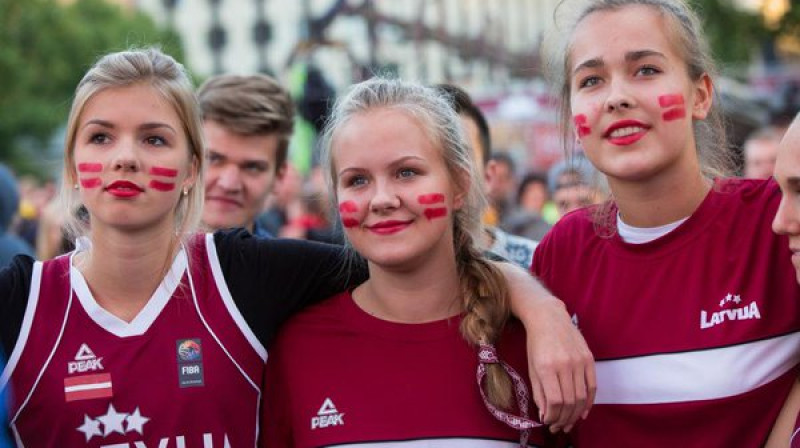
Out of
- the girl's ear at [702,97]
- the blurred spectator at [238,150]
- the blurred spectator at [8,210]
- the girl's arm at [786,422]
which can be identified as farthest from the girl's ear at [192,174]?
the blurred spectator at [8,210]

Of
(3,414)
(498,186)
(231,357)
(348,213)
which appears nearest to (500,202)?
(498,186)

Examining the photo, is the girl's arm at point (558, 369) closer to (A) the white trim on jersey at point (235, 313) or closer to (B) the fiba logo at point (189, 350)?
(A) the white trim on jersey at point (235, 313)

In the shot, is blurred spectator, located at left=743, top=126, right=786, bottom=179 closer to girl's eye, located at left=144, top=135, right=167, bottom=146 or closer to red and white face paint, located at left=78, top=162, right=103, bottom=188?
girl's eye, located at left=144, top=135, right=167, bottom=146

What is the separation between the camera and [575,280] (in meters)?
2.99

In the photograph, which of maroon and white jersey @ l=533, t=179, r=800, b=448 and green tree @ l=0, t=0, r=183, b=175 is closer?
maroon and white jersey @ l=533, t=179, r=800, b=448

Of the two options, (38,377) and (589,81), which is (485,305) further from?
(38,377)

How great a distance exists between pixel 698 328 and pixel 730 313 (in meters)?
0.09

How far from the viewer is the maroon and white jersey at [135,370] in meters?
2.77

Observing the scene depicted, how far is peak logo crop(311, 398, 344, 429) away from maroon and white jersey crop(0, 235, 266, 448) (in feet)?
0.68

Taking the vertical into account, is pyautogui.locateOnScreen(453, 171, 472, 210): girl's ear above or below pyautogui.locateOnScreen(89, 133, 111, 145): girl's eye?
below

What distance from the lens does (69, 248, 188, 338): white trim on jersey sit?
2873 mm

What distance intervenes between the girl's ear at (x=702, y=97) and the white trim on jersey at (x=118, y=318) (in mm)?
1559

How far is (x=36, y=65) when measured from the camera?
46.8 metres

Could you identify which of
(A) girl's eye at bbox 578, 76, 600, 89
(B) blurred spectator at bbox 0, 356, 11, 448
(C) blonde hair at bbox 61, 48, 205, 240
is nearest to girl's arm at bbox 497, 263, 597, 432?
(A) girl's eye at bbox 578, 76, 600, 89
